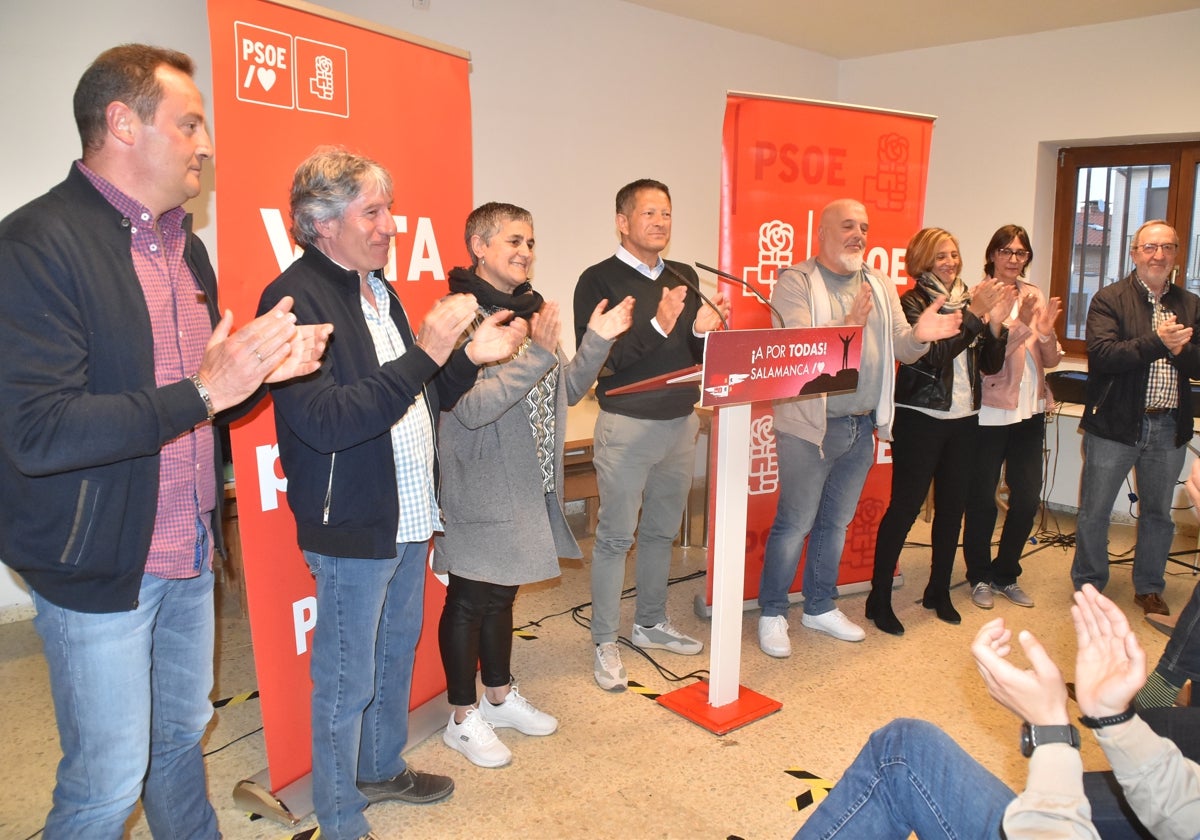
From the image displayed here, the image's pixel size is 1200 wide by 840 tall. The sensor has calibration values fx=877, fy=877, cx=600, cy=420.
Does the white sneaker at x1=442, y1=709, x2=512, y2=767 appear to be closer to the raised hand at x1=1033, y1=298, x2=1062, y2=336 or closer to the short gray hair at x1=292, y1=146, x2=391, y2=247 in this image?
the short gray hair at x1=292, y1=146, x2=391, y2=247

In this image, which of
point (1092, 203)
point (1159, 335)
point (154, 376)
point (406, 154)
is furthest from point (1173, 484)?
point (154, 376)

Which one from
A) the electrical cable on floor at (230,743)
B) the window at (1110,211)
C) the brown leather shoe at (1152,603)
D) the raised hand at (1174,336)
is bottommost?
the electrical cable on floor at (230,743)

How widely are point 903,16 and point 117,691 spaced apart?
5.24 m

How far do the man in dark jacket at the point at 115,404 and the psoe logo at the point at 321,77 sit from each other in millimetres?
617

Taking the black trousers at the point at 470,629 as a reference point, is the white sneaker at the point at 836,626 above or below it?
below

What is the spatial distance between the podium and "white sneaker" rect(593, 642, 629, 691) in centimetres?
18

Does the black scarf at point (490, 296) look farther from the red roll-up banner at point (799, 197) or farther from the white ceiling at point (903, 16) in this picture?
the white ceiling at point (903, 16)

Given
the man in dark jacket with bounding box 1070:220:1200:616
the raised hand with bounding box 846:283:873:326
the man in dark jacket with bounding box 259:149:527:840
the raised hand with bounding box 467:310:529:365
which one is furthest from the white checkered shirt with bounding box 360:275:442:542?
the man in dark jacket with bounding box 1070:220:1200:616

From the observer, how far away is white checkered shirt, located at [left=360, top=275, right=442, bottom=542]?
198 cm

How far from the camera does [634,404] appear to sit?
2.95 metres

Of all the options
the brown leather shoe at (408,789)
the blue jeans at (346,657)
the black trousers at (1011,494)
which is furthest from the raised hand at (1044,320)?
the brown leather shoe at (408,789)

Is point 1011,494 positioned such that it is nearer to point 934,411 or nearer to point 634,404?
point 934,411

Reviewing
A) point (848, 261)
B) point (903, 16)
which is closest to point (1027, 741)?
point (848, 261)

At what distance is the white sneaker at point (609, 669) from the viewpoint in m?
3.00
